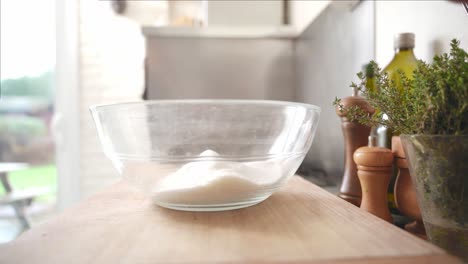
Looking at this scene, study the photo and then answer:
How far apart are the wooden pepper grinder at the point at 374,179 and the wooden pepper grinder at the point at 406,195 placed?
1 cm

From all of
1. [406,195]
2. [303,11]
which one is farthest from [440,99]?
[303,11]

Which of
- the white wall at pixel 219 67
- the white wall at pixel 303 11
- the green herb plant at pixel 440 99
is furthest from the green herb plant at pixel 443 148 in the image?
the white wall at pixel 219 67

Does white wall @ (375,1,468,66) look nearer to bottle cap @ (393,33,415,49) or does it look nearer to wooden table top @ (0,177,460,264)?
bottle cap @ (393,33,415,49)

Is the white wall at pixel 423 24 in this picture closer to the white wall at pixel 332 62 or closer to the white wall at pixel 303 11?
the white wall at pixel 332 62

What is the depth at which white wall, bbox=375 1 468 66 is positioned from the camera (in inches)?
20.6

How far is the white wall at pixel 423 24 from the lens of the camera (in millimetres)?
524

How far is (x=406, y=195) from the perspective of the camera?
45 cm

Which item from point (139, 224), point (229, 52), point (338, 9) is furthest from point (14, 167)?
point (139, 224)

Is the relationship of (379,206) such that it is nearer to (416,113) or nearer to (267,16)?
(416,113)

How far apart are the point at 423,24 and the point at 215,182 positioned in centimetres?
47

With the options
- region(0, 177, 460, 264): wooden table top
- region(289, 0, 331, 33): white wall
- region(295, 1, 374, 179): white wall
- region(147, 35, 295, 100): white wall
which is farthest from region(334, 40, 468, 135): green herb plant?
region(147, 35, 295, 100): white wall

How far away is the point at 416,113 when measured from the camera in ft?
1.13

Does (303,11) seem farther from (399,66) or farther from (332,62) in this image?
(399,66)

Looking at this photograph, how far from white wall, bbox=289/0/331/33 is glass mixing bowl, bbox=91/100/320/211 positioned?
92 centimetres
